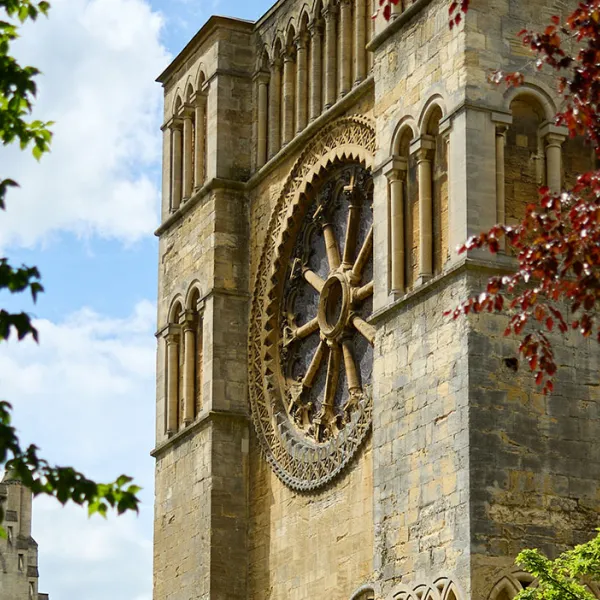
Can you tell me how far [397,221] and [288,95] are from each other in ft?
17.5

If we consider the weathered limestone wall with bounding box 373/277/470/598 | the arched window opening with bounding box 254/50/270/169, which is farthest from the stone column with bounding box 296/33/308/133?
the weathered limestone wall with bounding box 373/277/470/598

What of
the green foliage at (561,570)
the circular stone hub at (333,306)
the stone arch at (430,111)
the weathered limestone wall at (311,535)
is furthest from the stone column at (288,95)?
the green foliage at (561,570)

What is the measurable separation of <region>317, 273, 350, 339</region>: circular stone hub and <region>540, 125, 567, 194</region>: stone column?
4.08 metres

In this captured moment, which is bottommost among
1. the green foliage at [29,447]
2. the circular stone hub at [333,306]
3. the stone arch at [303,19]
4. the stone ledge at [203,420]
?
the green foliage at [29,447]

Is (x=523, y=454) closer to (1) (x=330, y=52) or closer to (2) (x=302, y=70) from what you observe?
(1) (x=330, y=52)

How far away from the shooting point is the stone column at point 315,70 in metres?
25.4

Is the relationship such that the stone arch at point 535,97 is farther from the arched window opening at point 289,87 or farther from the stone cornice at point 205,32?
the stone cornice at point 205,32

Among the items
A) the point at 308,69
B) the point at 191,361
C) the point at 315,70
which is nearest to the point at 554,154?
the point at 315,70

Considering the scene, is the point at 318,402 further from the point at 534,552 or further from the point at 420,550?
the point at 534,552

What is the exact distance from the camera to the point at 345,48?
24.8 metres

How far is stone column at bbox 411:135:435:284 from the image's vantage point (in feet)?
68.1

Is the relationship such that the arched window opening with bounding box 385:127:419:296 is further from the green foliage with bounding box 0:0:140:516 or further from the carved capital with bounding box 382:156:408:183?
the green foliage with bounding box 0:0:140:516

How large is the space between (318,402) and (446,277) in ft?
15.9

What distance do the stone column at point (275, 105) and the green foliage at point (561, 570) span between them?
973cm
